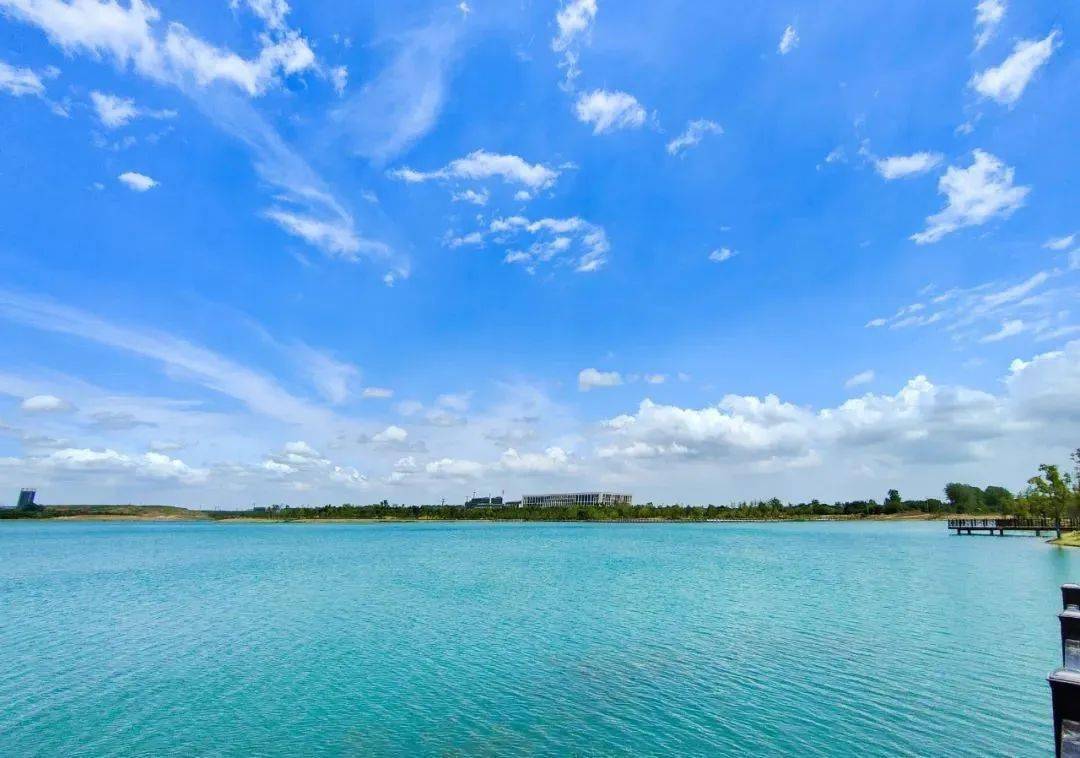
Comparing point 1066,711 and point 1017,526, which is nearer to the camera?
point 1066,711

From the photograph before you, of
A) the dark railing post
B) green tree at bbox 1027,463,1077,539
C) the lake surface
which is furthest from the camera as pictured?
green tree at bbox 1027,463,1077,539

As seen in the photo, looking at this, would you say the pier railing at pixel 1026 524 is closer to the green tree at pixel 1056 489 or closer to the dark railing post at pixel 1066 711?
the green tree at pixel 1056 489

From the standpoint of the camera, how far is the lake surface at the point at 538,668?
1819cm

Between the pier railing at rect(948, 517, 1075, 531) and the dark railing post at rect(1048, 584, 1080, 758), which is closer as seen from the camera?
the dark railing post at rect(1048, 584, 1080, 758)

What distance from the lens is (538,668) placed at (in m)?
25.9

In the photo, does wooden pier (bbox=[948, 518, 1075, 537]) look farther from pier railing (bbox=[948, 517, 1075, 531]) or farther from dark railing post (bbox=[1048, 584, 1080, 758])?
dark railing post (bbox=[1048, 584, 1080, 758])

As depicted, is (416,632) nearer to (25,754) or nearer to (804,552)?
(25,754)

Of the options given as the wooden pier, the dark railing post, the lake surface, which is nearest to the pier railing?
the wooden pier

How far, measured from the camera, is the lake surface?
1819 centimetres

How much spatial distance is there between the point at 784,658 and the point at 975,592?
95.5 feet

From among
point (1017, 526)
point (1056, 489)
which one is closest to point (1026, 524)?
point (1017, 526)

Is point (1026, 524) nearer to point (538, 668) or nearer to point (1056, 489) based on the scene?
point (1056, 489)

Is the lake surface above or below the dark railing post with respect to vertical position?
below

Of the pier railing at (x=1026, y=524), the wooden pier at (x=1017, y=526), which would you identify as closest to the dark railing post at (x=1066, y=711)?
the wooden pier at (x=1017, y=526)
